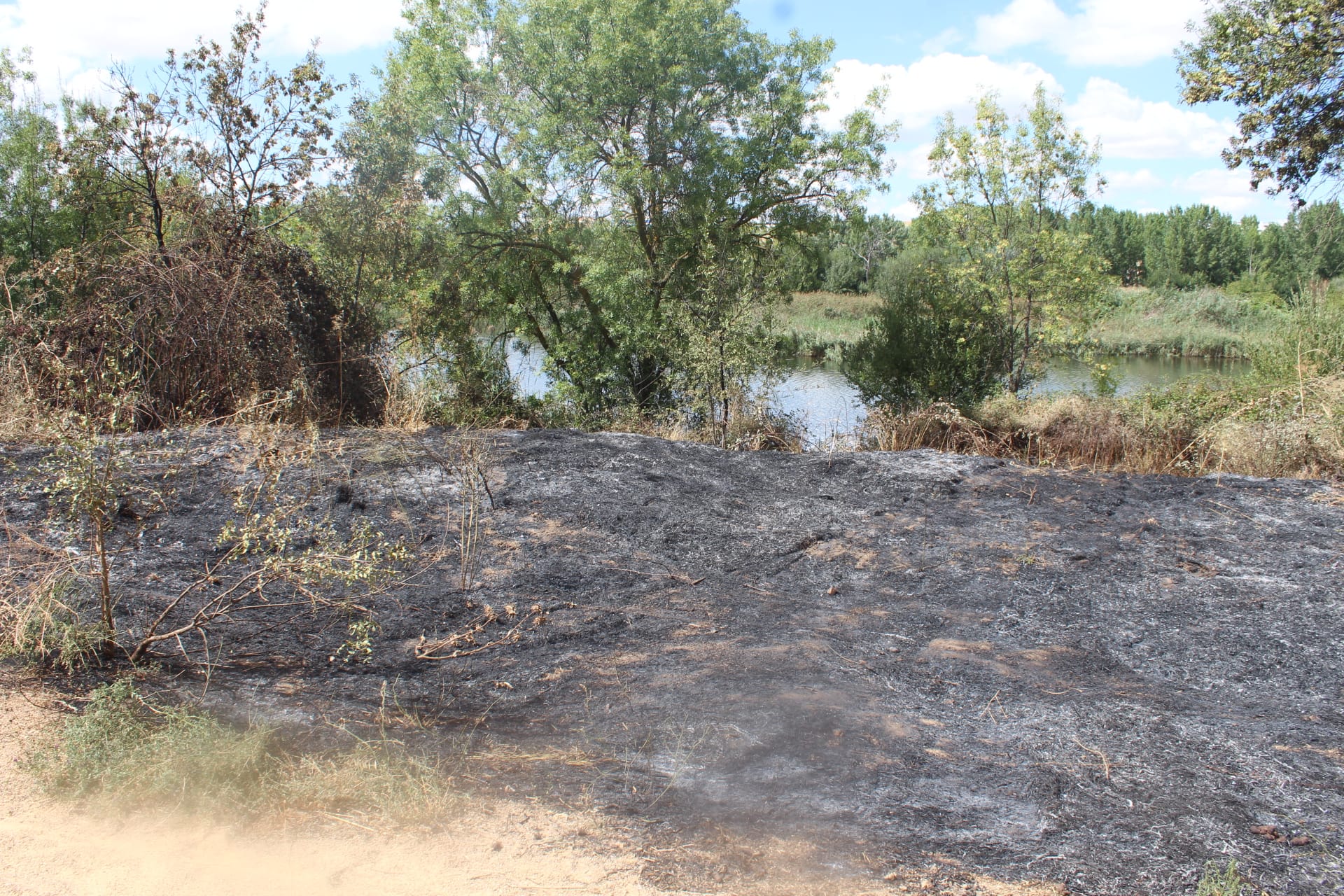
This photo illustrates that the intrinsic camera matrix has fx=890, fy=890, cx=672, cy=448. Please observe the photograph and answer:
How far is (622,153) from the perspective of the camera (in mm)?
14180

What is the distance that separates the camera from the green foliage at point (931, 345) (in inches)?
627

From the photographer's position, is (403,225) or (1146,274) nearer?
(403,225)

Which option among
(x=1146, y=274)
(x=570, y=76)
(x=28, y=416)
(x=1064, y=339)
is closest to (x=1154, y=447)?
(x=1064, y=339)

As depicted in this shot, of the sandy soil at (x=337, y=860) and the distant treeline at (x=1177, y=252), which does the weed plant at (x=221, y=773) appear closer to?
the sandy soil at (x=337, y=860)

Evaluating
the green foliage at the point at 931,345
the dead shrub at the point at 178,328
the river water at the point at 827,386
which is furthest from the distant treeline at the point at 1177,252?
the dead shrub at the point at 178,328

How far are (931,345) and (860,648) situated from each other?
40.1 ft

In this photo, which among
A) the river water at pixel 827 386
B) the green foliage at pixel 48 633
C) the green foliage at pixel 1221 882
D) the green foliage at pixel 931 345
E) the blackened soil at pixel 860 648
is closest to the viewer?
the green foliage at pixel 1221 882

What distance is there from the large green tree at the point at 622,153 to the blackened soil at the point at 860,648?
6.69 meters

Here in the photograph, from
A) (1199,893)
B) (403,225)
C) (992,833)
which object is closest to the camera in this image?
(1199,893)

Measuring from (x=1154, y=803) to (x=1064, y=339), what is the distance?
1279 centimetres

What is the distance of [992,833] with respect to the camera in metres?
3.16

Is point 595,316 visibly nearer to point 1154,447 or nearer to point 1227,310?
point 1154,447

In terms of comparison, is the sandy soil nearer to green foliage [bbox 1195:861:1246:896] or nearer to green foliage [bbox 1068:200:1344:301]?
green foliage [bbox 1195:861:1246:896]

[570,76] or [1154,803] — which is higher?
[570,76]
